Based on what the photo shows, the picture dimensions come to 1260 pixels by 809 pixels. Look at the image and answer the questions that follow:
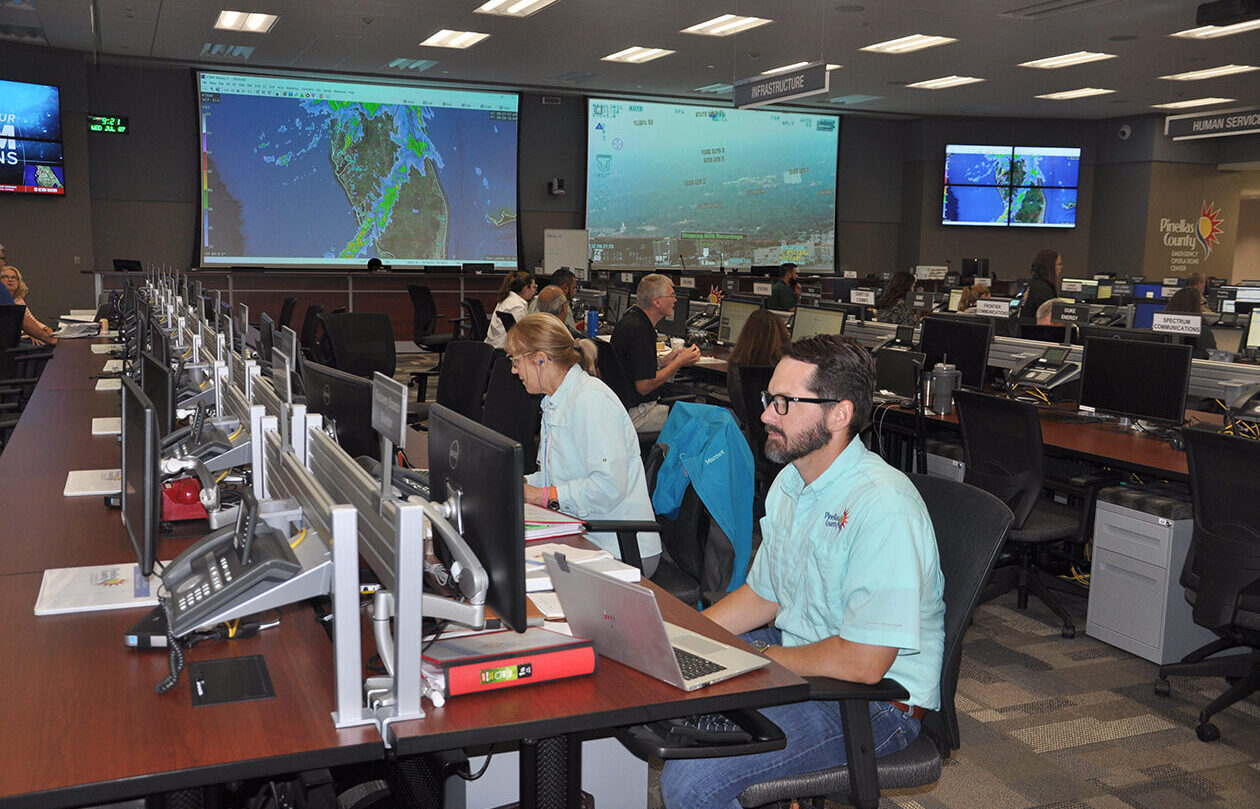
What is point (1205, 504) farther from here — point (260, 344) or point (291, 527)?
point (260, 344)

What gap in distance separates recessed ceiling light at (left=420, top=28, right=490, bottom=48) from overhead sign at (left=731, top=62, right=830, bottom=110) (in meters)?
2.76

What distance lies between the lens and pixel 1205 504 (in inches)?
121

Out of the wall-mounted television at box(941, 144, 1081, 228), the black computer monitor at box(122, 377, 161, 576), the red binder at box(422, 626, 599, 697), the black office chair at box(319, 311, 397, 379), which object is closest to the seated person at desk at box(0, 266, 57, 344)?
the black office chair at box(319, 311, 397, 379)

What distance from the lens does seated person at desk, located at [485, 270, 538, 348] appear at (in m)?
7.62

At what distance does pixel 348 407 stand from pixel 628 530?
0.78 metres

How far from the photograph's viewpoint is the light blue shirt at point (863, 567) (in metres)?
1.80

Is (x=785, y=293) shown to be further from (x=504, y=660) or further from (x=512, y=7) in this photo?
(x=504, y=660)

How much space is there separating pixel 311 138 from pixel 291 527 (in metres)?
11.3

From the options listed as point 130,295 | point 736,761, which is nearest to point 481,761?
point 736,761

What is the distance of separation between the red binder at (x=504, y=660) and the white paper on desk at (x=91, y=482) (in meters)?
1.53

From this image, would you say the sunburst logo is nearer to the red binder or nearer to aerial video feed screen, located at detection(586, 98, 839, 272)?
aerial video feed screen, located at detection(586, 98, 839, 272)

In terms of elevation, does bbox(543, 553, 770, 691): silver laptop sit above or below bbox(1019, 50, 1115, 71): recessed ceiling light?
below

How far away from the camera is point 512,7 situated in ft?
28.3

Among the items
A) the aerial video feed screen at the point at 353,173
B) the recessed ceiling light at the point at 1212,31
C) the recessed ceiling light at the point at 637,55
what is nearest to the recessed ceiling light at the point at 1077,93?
the recessed ceiling light at the point at 1212,31
